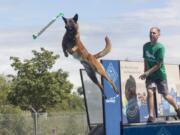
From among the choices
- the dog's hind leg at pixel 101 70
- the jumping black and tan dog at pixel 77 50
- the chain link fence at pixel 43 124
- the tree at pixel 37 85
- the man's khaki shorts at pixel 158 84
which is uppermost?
the tree at pixel 37 85

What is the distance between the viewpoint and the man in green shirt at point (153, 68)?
9.41m

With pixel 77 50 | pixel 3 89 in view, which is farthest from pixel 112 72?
pixel 3 89

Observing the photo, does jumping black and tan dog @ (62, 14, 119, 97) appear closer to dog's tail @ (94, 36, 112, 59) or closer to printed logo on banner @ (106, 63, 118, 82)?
dog's tail @ (94, 36, 112, 59)

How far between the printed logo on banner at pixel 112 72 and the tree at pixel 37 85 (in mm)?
23933

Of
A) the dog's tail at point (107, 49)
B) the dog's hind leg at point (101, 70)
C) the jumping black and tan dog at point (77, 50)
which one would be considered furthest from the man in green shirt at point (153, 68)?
the jumping black and tan dog at point (77, 50)

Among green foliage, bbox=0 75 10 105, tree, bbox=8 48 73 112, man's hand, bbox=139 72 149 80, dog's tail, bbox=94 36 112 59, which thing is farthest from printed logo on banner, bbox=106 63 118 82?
green foliage, bbox=0 75 10 105

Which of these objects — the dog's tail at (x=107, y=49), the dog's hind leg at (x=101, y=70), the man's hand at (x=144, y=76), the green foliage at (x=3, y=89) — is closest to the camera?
the dog's hind leg at (x=101, y=70)

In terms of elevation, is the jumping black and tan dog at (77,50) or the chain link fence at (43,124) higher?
the jumping black and tan dog at (77,50)

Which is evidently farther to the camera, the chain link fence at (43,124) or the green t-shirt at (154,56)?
the chain link fence at (43,124)

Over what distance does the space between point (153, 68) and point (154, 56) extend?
0.17 m

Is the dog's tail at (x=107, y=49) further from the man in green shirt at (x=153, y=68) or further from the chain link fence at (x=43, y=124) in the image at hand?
the chain link fence at (x=43, y=124)

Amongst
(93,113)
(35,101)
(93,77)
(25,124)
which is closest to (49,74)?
(35,101)

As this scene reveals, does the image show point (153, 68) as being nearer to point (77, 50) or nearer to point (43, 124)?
point (77, 50)

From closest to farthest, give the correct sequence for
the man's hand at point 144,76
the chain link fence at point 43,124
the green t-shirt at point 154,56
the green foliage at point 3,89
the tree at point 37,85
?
the green t-shirt at point 154,56 < the man's hand at point 144,76 < the chain link fence at point 43,124 < the tree at point 37,85 < the green foliage at point 3,89
